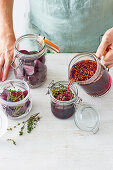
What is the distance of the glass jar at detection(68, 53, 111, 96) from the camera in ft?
3.05

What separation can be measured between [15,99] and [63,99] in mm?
185

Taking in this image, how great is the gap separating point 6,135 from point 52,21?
2.10 ft

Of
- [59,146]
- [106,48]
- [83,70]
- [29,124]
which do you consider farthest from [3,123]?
[106,48]

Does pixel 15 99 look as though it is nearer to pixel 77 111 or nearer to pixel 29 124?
pixel 29 124

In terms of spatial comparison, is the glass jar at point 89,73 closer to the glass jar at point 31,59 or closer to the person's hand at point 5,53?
the glass jar at point 31,59

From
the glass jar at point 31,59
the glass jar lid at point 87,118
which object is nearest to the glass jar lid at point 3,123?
the glass jar at point 31,59

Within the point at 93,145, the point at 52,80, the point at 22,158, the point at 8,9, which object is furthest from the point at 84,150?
the point at 8,9

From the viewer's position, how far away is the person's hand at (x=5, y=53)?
1.15m

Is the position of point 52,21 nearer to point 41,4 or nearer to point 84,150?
point 41,4

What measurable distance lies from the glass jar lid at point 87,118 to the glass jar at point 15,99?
21 centimetres

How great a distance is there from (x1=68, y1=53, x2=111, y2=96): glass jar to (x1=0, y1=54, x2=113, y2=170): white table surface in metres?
0.12

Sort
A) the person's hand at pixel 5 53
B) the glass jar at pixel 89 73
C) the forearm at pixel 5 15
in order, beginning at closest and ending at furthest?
the glass jar at pixel 89 73 < the person's hand at pixel 5 53 < the forearm at pixel 5 15

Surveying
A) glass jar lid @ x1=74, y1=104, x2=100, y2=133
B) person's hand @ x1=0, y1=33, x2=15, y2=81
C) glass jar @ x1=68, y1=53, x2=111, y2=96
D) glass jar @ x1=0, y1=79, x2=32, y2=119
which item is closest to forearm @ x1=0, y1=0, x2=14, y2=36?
person's hand @ x1=0, y1=33, x2=15, y2=81

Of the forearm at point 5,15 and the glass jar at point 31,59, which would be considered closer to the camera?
the glass jar at point 31,59
